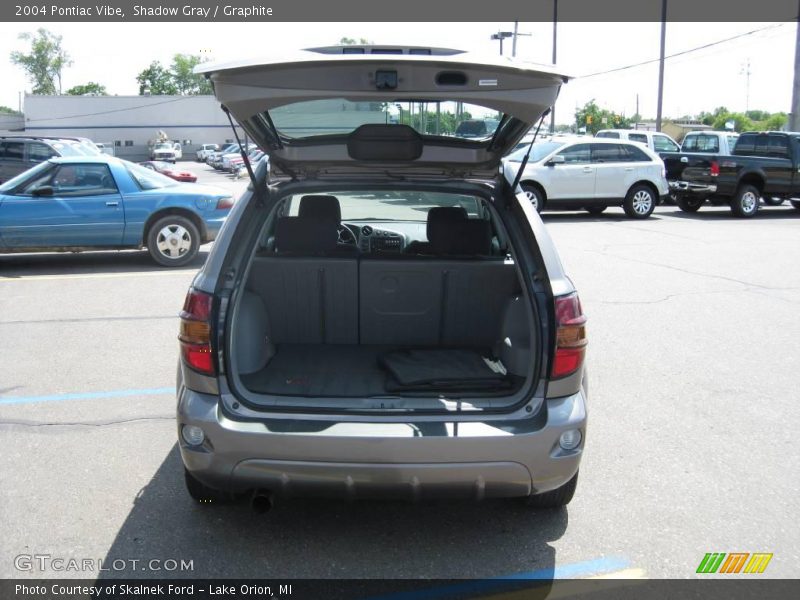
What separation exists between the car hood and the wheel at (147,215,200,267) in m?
6.95

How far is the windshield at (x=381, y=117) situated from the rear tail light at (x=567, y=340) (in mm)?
964

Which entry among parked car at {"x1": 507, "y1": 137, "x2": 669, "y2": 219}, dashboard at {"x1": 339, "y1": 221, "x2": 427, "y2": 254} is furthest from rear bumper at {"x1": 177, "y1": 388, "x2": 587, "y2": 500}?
parked car at {"x1": 507, "y1": 137, "x2": 669, "y2": 219}

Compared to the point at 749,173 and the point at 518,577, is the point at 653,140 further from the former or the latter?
the point at 518,577

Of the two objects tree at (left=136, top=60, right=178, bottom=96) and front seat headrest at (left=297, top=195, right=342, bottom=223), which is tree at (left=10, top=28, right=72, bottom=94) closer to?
tree at (left=136, top=60, right=178, bottom=96)

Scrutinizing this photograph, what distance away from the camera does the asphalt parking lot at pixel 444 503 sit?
3.46 m

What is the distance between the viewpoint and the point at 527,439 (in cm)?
324

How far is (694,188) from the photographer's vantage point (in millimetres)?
18875

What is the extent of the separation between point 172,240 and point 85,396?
5.41 m

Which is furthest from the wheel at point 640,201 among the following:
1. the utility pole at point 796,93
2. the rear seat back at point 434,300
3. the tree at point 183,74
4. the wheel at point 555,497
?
the tree at point 183,74

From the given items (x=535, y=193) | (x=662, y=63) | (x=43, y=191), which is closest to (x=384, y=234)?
(x=43, y=191)

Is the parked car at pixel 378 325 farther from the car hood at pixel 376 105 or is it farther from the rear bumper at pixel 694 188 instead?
the rear bumper at pixel 694 188

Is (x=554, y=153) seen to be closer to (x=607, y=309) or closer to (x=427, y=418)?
(x=607, y=309)

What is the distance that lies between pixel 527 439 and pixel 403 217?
381 cm

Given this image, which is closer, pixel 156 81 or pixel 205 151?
pixel 205 151
